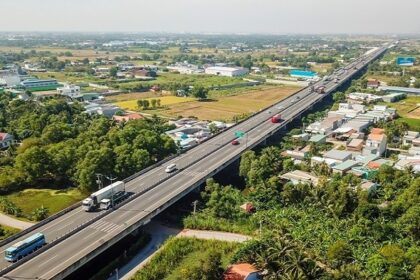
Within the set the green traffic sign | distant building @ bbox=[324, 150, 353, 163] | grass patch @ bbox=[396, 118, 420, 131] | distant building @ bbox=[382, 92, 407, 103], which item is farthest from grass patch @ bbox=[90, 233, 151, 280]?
distant building @ bbox=[382, 92, 407, 103]

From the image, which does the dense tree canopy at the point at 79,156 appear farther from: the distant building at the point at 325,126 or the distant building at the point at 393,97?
the distant building at the point at 393,97

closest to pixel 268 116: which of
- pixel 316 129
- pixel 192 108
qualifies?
pixel 316 129

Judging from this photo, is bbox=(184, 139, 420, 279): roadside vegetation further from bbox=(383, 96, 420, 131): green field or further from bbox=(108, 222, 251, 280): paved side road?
bbox=(383, 96, 420, 131): green field

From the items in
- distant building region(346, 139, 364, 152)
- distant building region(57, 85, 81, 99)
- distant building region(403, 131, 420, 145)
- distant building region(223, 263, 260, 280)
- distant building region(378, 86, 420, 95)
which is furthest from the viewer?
distant building region(378, 86, 420, 95)

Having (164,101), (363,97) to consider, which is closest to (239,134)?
(164,101)

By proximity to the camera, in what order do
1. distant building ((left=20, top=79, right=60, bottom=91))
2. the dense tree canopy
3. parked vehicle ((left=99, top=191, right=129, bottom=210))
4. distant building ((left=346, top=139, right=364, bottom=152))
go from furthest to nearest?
1. distant building ((left=20, top=79, right=60, bottom=91))
2. distant building ((left=346, top=139, right=364, bottom=152))
3. the dense tree canopy
4. parked vehicle ((left=99, top=191, right=129, bottom=210))

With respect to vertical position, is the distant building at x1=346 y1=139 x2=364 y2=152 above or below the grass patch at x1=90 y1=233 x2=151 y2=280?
above
